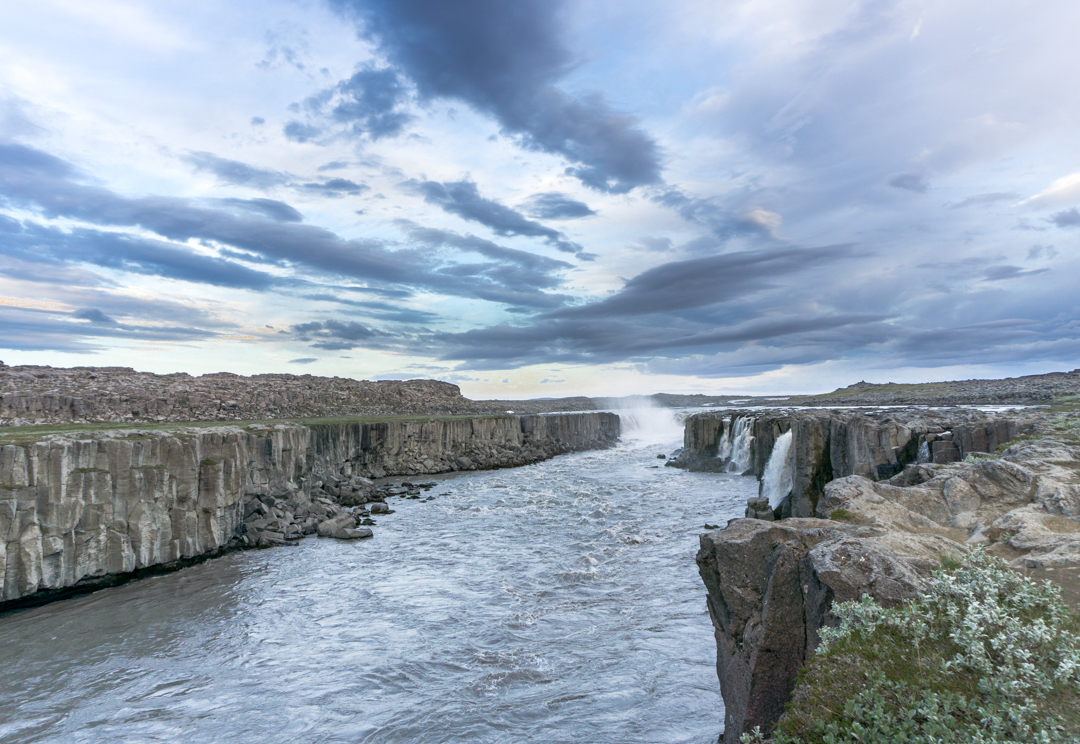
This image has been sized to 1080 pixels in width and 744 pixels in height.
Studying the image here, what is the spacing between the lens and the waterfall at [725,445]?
46562 mm

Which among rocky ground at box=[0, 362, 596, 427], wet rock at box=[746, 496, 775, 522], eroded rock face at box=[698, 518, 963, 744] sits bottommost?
wet rock at box=[746, 496, 775, 522]

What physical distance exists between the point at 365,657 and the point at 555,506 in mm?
19889

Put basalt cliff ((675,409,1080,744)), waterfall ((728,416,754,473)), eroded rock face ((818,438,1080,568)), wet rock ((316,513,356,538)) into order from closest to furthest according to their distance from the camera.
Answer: basalt cliff ((675,409,1080,744)) < eroded rock face ((818,438,1080,568)) < wet rock ((316,513,356,538)) < waterfall ((728,416,754,473))

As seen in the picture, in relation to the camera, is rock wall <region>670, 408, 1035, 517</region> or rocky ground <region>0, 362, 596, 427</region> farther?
rocky ground <region>0, 362, 596, 427</region>

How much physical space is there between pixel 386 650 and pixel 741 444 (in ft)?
123

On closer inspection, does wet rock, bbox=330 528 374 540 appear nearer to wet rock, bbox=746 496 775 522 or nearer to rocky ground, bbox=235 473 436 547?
rocky ground, bbox=235 473 436 547

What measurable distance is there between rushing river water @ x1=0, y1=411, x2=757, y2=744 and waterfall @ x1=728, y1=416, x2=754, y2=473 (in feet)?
71.1

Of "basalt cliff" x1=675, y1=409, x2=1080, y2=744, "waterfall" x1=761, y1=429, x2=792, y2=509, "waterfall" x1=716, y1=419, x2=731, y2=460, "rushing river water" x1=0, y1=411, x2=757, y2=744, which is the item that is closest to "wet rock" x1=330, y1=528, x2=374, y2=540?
"rushing river water" x1=0, y1=411, x2=757, y2=744

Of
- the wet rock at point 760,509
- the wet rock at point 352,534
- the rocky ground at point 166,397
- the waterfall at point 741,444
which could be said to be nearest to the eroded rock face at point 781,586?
the wet rock at point 760,509

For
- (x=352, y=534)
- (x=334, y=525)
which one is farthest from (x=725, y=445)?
(x=334, y=525)

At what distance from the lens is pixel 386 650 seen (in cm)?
1327

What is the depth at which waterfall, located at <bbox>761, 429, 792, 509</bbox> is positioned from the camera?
28.8 meters

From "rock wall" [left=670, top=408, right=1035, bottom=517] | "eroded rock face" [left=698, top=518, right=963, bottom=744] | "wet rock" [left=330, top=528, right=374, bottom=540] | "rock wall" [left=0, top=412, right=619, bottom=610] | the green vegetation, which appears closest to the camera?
the green vegetation

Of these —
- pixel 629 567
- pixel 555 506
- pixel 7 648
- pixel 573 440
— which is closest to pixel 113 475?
pixel 7 648
